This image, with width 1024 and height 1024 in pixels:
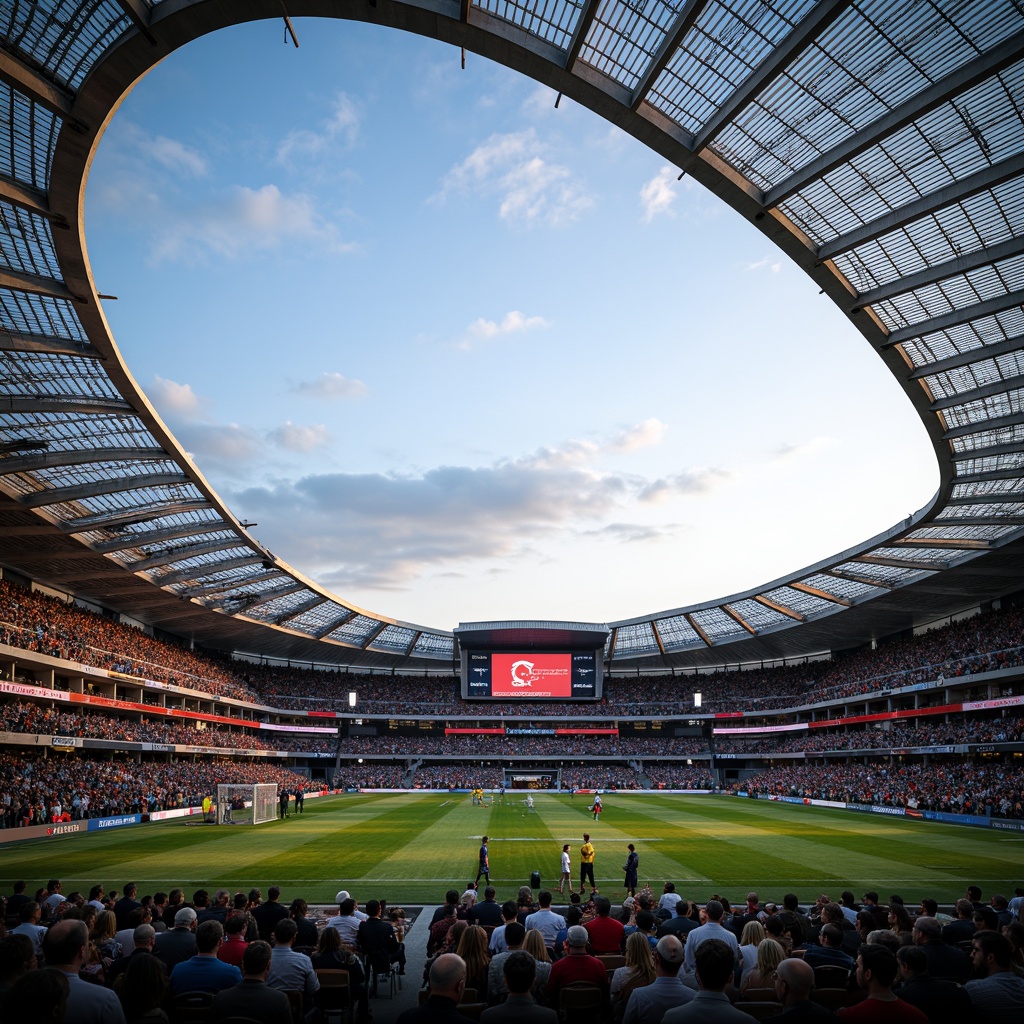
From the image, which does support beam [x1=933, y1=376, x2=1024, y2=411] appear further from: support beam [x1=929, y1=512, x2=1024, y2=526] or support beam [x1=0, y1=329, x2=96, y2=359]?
support beam [x1=0, y1=329, x2=96, y2=359]

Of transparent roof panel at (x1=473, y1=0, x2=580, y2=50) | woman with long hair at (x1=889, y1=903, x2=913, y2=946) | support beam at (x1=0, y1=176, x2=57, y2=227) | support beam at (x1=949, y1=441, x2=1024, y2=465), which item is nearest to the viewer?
woman with long hair at (x1=889, y1=903, x2=913, y2=946)

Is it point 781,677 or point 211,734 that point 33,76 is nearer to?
point 211,734

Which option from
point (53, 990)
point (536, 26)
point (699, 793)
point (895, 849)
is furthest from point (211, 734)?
point (53, 990)

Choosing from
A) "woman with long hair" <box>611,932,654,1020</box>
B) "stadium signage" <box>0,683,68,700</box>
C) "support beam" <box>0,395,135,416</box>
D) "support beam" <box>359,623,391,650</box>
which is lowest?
"woman with long hair" <box>611,932,654,1020</box>

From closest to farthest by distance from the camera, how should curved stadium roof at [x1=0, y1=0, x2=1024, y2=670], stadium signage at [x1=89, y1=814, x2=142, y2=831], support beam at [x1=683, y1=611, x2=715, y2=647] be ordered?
curved stadium roof at [x1=0, y1=0, x2=1024, y2=670] < stadium signage at [x1=89, y1=814, x2=142, y2=831] < support beam at [x1=683, y1=611, x2=715, y2=647]

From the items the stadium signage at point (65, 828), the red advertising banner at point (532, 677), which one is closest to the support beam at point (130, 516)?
the stadium signage at point (65, 828)

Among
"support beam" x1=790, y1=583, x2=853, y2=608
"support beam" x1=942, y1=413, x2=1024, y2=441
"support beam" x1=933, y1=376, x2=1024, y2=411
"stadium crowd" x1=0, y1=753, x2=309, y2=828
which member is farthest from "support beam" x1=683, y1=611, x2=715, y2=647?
"support beam" x1=933, y1=376, x2=1024, y2=411

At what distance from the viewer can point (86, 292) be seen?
1051 inches

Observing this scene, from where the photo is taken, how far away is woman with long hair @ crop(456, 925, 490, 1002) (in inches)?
335

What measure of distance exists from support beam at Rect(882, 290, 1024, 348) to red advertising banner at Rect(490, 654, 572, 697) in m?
62.2

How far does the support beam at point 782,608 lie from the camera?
7319 cm

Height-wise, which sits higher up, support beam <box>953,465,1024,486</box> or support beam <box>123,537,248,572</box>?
support beam <box>953,465,1024,486</box>

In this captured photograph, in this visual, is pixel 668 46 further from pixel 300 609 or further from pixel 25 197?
pixel 300 609

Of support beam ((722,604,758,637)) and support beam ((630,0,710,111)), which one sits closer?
support beam ((630,0,710,111))
